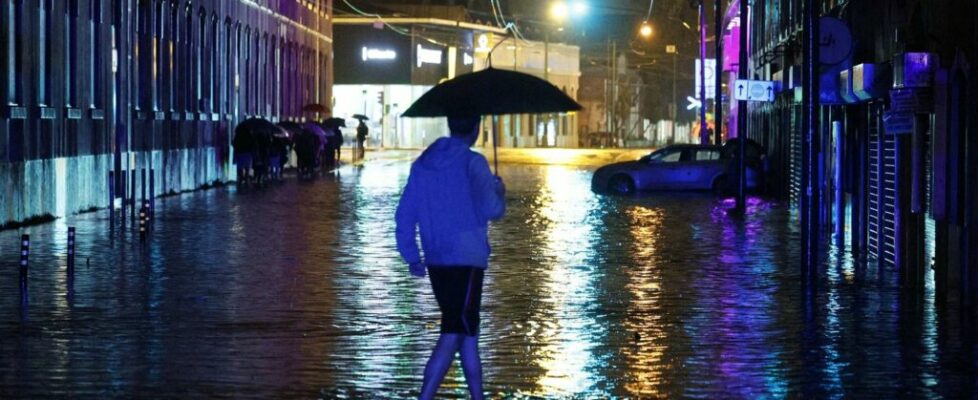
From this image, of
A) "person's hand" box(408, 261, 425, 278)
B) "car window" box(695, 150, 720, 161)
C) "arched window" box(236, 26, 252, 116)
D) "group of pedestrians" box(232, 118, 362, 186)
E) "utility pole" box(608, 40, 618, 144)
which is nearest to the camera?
"person's hand" box(408, 261, 425, 278)

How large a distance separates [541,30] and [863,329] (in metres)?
126

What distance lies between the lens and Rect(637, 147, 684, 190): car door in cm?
4325

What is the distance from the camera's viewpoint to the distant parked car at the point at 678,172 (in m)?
42.8

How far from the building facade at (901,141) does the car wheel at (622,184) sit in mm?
13997

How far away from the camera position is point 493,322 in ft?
48.5

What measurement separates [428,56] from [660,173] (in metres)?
72.7

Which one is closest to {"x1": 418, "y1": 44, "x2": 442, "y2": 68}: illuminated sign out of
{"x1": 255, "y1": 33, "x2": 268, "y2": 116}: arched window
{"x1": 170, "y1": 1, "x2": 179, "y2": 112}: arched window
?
{"x1": 255, "y1": 33, "x2": 268, "y2": 116}: arched window

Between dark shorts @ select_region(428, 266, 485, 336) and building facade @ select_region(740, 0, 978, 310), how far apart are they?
23.9 ft

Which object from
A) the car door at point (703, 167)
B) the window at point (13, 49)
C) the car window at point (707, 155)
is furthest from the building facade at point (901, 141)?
the car window at point (707, 155)

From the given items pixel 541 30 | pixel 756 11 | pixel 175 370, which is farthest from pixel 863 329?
pixel 541 30

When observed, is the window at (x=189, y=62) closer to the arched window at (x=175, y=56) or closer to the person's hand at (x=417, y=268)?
the arched window at (x=175, y=56)

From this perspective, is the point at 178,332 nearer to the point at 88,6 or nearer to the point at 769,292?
the point at 769,292

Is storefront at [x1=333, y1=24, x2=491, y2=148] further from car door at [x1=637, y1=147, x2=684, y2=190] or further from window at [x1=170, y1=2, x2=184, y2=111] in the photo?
car door at [x1=637, y1=147, x2=684, y2=190]

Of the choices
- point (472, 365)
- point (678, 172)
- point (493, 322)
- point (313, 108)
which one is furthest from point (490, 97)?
point (313, 108)
